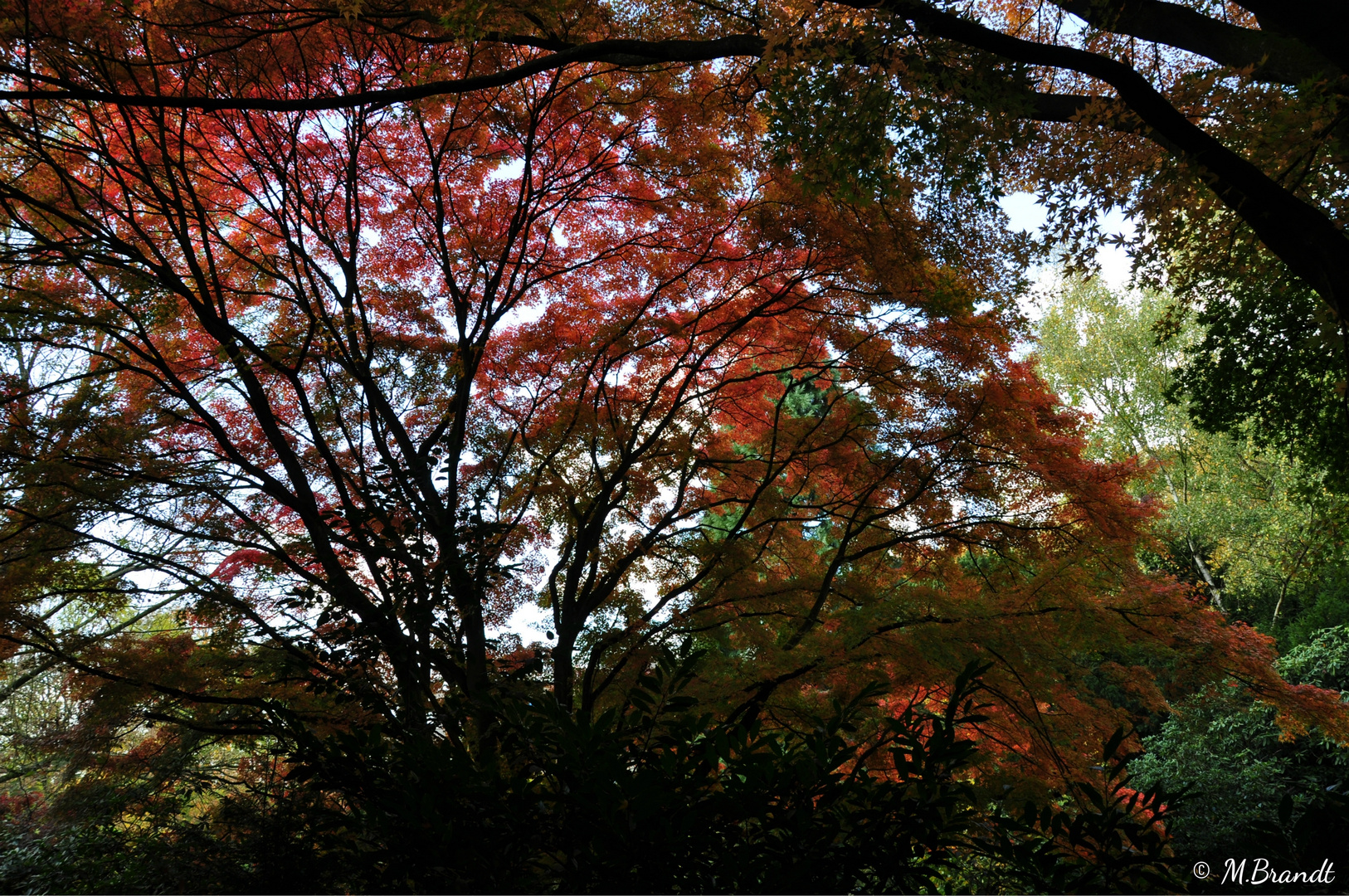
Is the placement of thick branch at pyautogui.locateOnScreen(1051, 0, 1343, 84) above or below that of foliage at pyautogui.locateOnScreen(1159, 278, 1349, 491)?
below

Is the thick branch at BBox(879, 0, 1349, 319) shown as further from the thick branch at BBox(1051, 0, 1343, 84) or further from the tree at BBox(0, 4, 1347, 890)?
the tree at BBox(0, 4, 1347, 890)

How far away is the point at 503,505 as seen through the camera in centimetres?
→ 602

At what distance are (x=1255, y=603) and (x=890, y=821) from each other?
18.3 m

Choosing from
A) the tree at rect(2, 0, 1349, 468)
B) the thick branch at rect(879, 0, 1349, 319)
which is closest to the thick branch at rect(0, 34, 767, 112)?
the tree at rect(2, 0, 1349, 468)

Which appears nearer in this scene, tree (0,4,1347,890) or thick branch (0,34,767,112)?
thick branch (0,34,767,112)

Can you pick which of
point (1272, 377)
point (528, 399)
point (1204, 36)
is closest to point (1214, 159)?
point (1204, 36)

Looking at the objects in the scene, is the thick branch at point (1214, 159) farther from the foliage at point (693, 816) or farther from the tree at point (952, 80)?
the foliage at point (693, 816)
